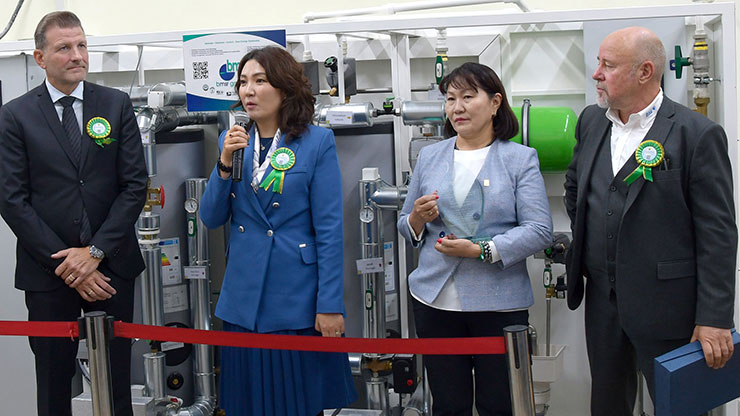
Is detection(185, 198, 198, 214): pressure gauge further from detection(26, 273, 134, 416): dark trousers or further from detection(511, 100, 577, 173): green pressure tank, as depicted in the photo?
detection(511, 100, 577, 173): green pressure tank

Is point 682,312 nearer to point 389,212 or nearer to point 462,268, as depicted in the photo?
point 462,268

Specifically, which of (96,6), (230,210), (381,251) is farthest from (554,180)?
(96,6)

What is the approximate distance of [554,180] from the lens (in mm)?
3531

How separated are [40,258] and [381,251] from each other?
1254 millimetres

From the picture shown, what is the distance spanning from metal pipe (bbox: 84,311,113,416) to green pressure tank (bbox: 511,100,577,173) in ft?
5.26

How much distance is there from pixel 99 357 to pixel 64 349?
0.56 meters

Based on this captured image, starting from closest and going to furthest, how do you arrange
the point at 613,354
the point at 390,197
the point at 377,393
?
the point at 613,354 → the point at 390,197 → the point at 377,393

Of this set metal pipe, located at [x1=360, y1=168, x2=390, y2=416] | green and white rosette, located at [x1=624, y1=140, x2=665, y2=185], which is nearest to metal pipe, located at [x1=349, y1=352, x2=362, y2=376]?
metal pipe, located at [x1=360, y1=168, x2=390, y2=416]

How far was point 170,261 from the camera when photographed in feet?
12.1

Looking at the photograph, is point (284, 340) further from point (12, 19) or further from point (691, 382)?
point (12, 19)

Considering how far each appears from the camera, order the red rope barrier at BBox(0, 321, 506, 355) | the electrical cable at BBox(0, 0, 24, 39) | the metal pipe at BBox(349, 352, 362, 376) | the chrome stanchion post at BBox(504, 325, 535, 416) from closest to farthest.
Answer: the chrome stanchion post at BBox(504, 325, 535, 416) → the red rope barrier at BBox(0, 321, 506, 355) → the metal pipe at BBox(349, 352, 362, 376) → the electrical cable at BBox(0, 0, 24, 39)

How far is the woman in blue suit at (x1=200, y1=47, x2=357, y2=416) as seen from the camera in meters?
2.65

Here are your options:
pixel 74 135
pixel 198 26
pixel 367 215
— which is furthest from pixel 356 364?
pixel 198 26

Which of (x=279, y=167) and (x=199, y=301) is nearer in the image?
(x=279, y=167)
